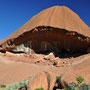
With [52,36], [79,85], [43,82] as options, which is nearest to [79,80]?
[79,85]

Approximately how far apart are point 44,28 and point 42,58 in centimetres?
284

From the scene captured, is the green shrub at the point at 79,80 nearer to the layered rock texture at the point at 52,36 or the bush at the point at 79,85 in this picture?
the bush at the point at 79,85

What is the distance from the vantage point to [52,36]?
45.1 ft

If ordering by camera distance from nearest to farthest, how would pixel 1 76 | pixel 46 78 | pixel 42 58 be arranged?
pixel 46 78
pixel 1 76
pixel 42 58

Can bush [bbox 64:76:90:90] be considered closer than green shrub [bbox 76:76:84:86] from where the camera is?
Yes

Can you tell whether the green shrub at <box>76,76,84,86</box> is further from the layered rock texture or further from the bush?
the layered rock texture

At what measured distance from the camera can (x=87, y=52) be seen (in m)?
12.7

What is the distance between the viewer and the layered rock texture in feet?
42.3

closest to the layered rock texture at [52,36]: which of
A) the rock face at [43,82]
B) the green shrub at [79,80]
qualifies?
the rock face at [43,82]

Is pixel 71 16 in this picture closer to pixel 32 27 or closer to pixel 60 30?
pixel 60 30

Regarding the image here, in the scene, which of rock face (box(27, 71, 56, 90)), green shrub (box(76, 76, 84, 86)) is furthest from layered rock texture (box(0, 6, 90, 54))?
green shrub (box(76, 76, 84, 86))

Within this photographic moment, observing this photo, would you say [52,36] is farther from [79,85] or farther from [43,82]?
[79,85]

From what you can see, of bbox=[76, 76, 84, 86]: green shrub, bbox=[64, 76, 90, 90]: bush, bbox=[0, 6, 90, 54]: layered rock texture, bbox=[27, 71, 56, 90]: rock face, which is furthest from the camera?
bbox=[0, 6, 90, 54]: layered rock texture

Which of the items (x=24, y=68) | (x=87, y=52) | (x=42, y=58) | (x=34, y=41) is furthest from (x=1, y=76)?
(x=87, y=52)
